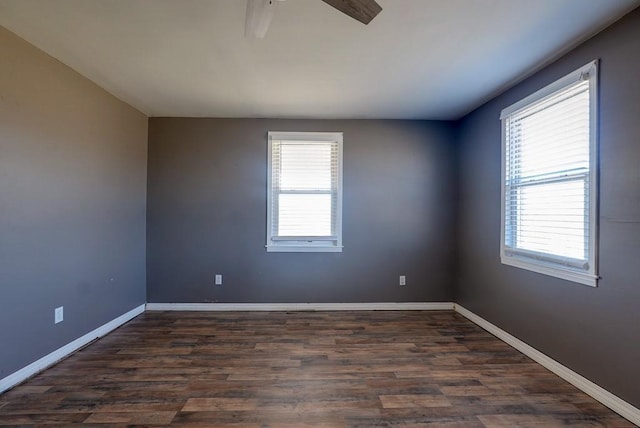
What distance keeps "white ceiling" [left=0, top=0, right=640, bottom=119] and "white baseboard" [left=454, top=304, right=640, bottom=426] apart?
2.35 metres

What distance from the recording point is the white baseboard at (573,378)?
5.89 ft

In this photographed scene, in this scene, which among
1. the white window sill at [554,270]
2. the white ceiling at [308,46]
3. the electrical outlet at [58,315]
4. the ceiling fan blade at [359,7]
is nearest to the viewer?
the ceiling fan blade at [359,7]

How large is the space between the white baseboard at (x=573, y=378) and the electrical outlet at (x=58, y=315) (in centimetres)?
396

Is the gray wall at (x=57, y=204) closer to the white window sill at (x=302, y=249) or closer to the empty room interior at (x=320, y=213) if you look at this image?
the empty room interior at (x=320, y=213)

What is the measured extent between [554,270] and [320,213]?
7.83 feet

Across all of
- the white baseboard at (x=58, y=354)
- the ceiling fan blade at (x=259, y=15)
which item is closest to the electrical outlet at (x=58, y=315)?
the white baseboard at (x=58, y=354)

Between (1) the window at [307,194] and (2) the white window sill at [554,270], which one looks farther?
(1) the window at [307,194]

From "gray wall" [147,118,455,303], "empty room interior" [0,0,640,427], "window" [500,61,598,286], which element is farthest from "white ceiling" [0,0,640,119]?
"gray wall" [147,118,455,303]

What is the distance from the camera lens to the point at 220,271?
3738 mm

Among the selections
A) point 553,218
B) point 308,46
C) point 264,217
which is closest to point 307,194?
point 264,217

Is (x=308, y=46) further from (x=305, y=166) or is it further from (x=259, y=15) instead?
(x=305, y=166)

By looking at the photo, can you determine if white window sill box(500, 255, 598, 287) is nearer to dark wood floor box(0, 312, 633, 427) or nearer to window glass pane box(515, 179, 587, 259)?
window glass pane box(515, 179, 587, 259)

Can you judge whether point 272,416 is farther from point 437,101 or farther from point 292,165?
point 437,101

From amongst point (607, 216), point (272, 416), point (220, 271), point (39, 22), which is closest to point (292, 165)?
point (220, 271)
